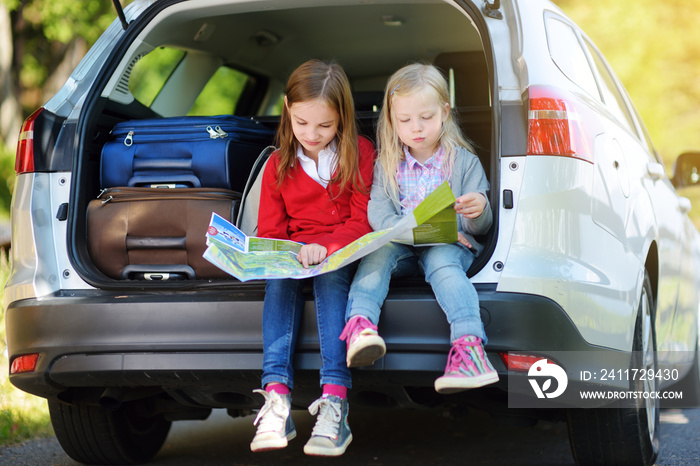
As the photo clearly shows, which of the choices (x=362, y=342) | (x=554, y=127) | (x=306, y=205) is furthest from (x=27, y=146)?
(x=554, y=127)

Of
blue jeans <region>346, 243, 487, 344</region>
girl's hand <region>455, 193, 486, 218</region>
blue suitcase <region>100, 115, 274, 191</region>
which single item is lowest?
blue jeans <region>346, 243, 487, 344</region>

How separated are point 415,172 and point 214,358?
97 cm

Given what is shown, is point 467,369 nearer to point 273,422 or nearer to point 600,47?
point 273,422

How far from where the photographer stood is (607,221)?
292cm

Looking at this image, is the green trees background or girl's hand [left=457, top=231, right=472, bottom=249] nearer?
girl's hand [left=457, top=231, right=472, bottom=249]

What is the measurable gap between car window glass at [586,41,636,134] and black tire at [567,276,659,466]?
79 cm

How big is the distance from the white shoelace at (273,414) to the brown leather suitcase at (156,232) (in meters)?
0.57

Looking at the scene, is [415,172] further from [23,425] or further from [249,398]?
[23,425]

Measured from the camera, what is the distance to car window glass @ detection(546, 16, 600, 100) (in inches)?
122

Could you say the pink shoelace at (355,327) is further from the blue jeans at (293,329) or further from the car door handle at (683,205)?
the car door handle at (683,205)

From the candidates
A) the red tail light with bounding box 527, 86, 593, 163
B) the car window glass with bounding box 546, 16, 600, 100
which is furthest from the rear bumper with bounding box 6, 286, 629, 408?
the car window glass with bounding box 546, 16, 600, 100

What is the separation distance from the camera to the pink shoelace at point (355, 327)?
2725 millimetres

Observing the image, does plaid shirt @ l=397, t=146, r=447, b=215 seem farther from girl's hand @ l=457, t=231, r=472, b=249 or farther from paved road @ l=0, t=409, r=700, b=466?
paved road @ l=0, t=409, r=700, b=466

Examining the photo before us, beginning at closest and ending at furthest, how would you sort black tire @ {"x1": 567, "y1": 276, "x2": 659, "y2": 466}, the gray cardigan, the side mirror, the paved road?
the gray cardigan < black tire @ {"x1": 567, "y1": 276, "x2": 659, "y2": 466} < the paved road < the side mirror
